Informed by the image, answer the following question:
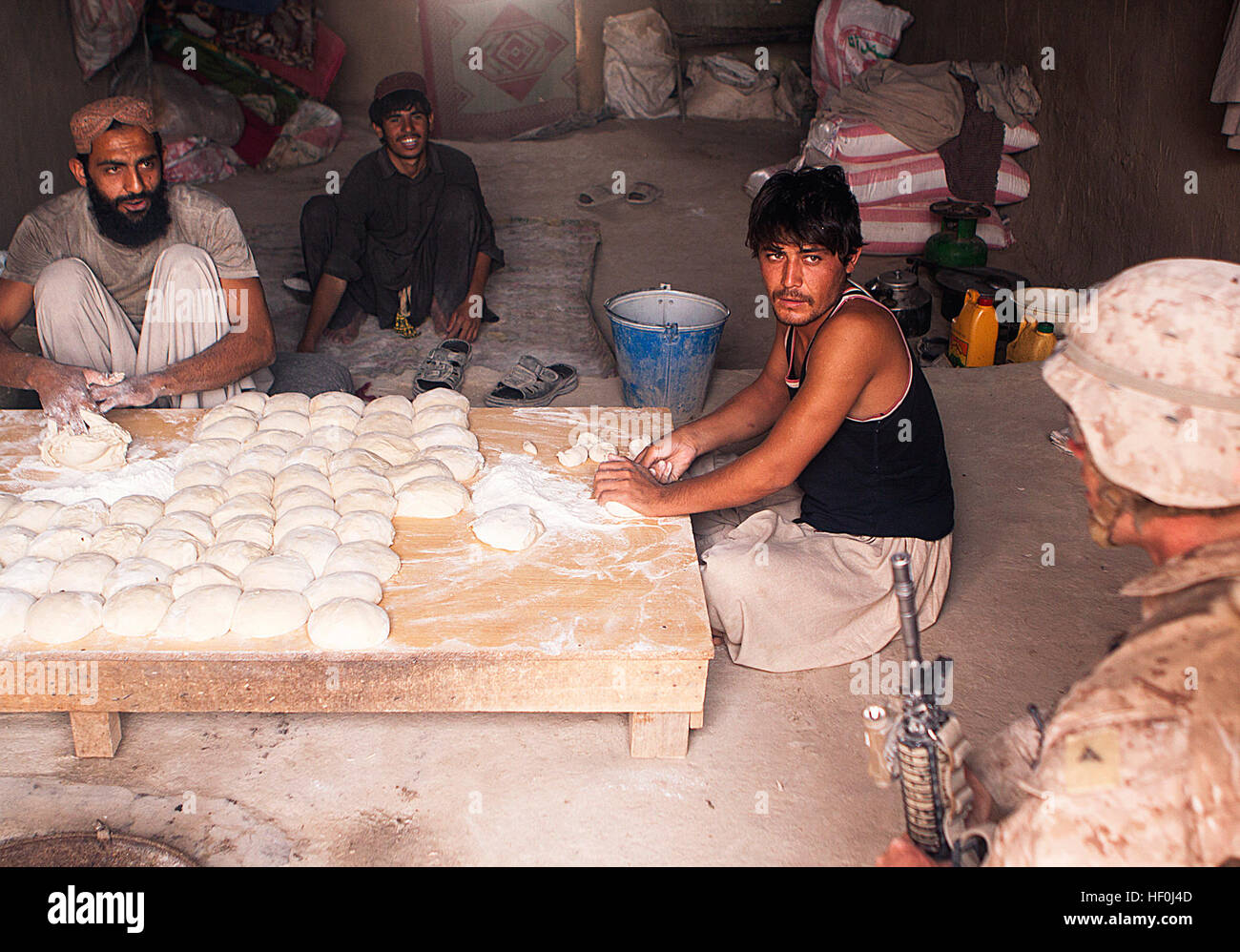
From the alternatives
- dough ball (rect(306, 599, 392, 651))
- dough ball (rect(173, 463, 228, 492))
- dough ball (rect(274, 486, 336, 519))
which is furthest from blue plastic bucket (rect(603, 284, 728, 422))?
dough ball (rect(306, 599, 392, 651))

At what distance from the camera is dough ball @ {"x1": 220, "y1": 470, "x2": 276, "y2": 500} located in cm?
244

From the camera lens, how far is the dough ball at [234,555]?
2.14 metres

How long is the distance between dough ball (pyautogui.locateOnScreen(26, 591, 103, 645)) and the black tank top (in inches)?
65.2

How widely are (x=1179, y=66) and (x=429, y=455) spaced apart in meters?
3.54

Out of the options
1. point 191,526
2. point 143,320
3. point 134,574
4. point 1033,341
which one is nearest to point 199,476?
point 191,526

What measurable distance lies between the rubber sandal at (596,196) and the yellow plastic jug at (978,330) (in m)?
3.00

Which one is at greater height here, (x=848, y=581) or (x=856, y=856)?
(x=848, y=581)

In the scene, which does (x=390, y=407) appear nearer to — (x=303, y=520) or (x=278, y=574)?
(x=303, y=520)

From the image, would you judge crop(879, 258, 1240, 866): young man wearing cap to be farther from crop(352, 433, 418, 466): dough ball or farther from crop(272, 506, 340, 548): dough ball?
crop(352, 433, 418, 466): dough ball

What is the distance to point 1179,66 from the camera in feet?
13.2

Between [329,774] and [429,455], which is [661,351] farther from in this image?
[329,774]
